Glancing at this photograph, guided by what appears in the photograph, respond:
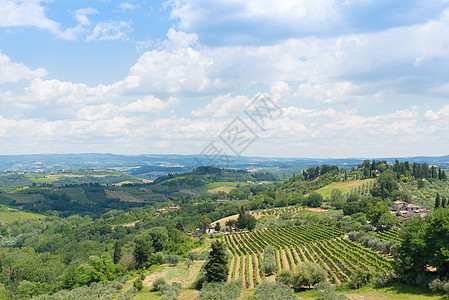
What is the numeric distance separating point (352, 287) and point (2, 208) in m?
221

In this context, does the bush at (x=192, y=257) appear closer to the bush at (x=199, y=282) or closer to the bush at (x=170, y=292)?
the bush at (x=199, y=282)

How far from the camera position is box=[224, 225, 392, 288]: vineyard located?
4150cm

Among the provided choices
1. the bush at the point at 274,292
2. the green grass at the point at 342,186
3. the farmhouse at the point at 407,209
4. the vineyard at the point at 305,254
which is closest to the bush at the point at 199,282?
the vineyard at the point at 305,254

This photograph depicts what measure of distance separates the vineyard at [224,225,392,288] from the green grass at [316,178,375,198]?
66.8 metres

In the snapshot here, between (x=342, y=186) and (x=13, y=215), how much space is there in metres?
187

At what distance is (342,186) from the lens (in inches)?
5812

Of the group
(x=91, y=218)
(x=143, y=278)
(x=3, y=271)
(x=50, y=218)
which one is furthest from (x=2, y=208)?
(x=143, y=278)

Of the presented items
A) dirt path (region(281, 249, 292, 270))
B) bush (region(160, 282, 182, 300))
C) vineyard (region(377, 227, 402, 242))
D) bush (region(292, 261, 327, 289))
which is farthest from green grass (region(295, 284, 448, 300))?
vineyard (region(377, 227, 402, 242))

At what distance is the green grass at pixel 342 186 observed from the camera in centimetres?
14068

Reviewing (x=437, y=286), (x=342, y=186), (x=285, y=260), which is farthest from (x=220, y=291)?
(x=342, y=186)

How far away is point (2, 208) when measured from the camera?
627 ft

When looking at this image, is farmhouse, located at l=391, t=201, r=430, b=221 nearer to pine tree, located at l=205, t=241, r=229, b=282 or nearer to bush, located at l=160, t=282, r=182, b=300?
pine tree, located at l=205, t=241, r=229, b=282

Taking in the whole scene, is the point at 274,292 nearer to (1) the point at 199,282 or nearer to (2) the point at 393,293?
(2) the point at 393,293

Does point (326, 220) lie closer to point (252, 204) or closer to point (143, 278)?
point (143, 278)
